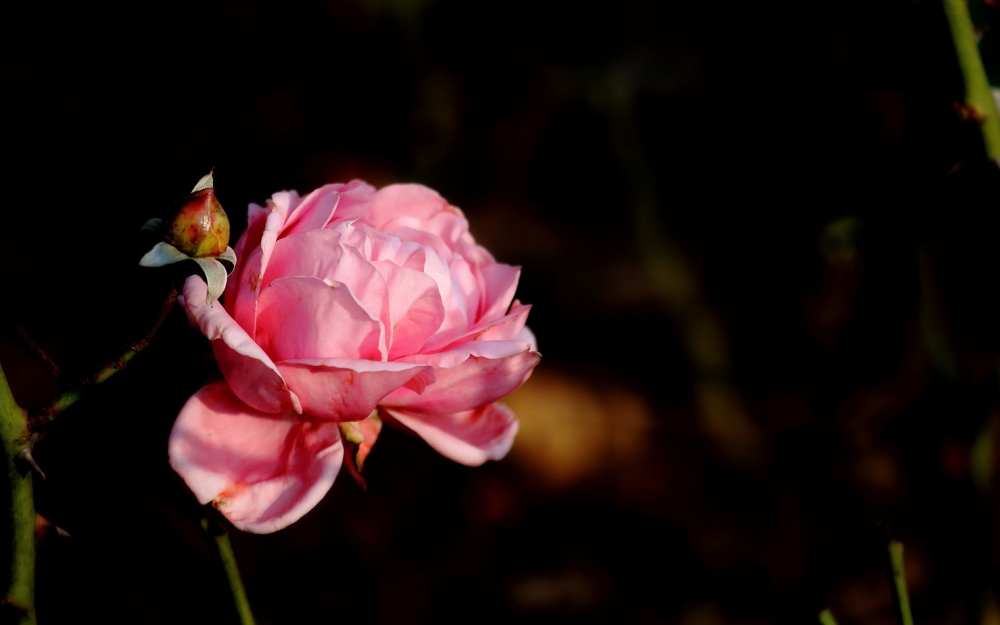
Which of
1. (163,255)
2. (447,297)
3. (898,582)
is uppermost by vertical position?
(163,255)

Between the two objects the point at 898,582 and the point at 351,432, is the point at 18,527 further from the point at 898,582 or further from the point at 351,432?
the point at 898,582

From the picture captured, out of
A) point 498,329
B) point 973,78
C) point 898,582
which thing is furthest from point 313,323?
point 973,78

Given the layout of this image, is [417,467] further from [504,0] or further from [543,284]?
[504,0]

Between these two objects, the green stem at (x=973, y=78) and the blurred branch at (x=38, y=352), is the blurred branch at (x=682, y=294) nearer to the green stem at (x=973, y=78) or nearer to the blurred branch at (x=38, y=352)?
the green stem at (x=973, y=78)

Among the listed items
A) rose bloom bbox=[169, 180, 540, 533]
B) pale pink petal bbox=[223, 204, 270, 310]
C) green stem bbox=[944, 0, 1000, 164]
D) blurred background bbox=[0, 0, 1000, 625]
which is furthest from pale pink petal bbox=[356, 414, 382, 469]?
green stem bbox=[944, 0, 1000, 164]

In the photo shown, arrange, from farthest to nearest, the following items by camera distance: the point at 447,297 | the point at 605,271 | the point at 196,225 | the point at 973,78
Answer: the point at 605,271, the point at 973,78, the point at 447,297, the point at 196,225

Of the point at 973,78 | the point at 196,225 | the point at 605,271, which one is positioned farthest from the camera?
the point at 605,271
